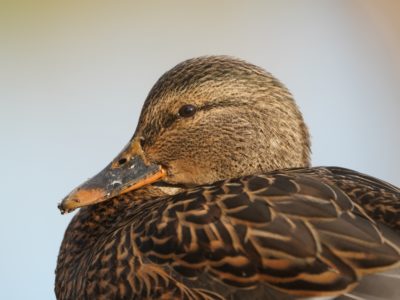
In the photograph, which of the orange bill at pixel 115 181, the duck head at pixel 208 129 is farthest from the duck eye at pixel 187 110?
the orange bill at pixel 115 181

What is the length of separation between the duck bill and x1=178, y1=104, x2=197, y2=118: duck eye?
12cm

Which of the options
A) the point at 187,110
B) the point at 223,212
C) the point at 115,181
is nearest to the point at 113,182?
the point at 115,181

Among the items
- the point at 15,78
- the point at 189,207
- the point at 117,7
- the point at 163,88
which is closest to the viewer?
the point at 189,207

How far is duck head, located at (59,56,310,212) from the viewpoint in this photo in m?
1.58

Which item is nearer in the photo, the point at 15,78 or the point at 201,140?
the point at 201,140

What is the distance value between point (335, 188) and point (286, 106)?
18.0 inches

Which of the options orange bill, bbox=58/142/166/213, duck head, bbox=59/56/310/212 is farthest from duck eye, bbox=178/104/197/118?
orange bill, bbox=58/142/166/213

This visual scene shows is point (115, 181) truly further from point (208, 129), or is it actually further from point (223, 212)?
point (223, 212)

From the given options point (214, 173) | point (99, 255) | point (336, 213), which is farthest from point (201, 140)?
point (336, 213)

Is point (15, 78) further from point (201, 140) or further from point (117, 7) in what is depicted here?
point (201, 140)

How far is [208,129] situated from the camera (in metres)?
1.63

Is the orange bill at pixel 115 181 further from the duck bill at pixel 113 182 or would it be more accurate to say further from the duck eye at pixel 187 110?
the duck eye at pixel 187 110

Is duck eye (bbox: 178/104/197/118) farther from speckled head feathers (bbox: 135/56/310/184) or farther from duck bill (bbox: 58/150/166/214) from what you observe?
duck bill (bbox: 58/150/166/214)

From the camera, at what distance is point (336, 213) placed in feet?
3.82
